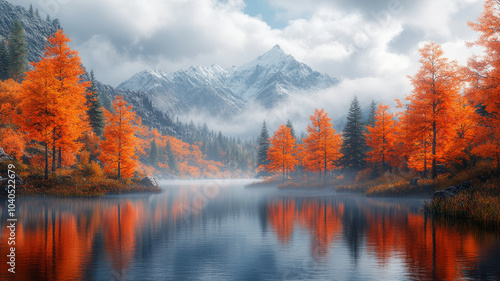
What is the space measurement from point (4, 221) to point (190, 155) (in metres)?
171

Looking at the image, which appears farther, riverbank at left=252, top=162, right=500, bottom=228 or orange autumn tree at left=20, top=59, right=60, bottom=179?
orange autumn tree at left=20, top=59, right=60, bottom=179

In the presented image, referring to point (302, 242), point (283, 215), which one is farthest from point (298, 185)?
point (302, 242)

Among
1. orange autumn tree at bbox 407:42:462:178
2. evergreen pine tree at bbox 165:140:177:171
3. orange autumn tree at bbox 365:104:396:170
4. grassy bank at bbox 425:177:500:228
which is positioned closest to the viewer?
→ grassy bank at bbox 425:177:500:228

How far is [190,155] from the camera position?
19138 cm

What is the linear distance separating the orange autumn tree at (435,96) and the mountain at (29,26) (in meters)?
171

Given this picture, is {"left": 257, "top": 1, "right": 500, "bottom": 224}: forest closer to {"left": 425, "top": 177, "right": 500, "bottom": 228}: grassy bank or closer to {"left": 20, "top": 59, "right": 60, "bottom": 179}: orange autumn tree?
{"left": 425, "top": 177, "right": 500, "bottom": 228}: grassy bank

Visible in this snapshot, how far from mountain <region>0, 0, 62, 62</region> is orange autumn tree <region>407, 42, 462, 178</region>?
171m

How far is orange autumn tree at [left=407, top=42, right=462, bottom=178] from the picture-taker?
35.5 metres

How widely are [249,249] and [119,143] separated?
129ft

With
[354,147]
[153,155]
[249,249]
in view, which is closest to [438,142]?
[354,147]

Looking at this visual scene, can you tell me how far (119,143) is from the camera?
49.4 meters

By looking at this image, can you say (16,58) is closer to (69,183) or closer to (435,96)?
(69,183)

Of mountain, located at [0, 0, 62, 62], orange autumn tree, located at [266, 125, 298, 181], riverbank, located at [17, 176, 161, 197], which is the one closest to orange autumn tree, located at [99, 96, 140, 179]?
riverbank, located at [17, 176, 161, 197]

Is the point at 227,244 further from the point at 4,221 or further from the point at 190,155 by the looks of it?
the point at 190,155
